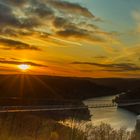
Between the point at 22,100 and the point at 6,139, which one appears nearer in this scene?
the point at 6,139

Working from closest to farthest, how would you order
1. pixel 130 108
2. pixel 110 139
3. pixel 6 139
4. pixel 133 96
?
pixel 6 139 < pixel 110 139 < pixel 130 108 < pixel 133 96

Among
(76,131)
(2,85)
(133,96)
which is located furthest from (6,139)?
(133,96)

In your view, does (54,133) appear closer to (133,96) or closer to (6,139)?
(6,139)

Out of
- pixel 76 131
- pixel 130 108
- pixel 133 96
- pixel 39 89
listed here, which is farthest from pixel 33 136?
pixel 133 96

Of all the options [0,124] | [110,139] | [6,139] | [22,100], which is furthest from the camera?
[22,100]

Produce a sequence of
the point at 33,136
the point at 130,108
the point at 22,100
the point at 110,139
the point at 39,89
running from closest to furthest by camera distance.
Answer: the point at 110,139
the point at 33,136
the point at 22,100
the point at 130,108
the point at 39,89

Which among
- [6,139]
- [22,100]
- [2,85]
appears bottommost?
[6,139]

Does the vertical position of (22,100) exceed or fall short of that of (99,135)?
it exceeds it

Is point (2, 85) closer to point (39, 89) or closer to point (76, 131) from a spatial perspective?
point (39, 89)

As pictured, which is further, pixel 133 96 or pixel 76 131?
pixel 133 96
